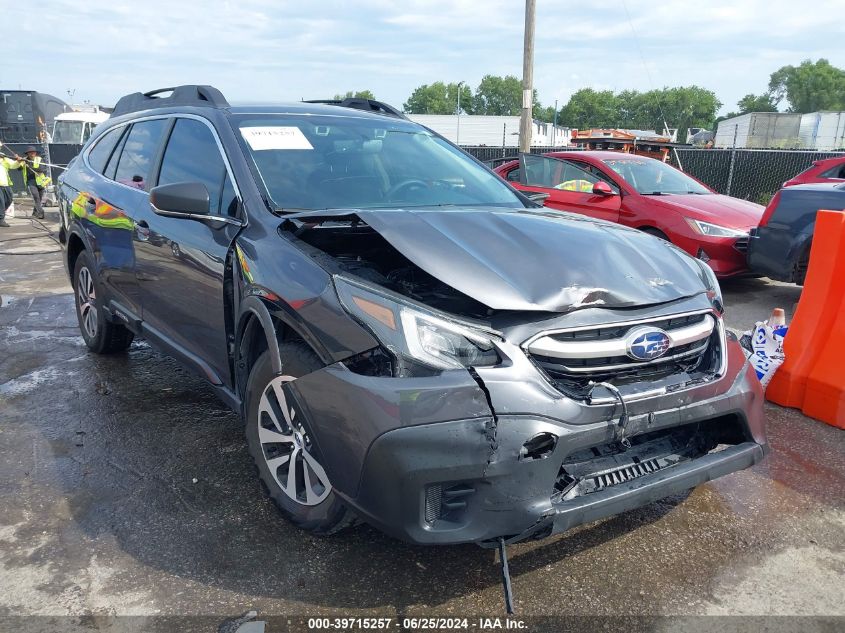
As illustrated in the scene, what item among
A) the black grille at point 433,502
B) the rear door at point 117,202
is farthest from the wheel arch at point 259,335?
the rear door at point 117,202

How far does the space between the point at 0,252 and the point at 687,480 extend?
11.4 metres

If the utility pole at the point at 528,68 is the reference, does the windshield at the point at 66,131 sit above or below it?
below

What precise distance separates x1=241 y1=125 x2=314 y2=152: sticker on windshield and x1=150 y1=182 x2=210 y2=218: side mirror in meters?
0.39

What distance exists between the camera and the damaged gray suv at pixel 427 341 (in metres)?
2.18

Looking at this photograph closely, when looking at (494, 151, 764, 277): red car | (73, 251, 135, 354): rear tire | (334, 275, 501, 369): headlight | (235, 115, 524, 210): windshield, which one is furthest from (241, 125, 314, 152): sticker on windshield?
(494, 151, 764, 277): red car

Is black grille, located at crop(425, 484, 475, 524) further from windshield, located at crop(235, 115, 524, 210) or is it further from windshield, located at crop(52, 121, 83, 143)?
windshield, located at crop(52, 121, 83, 143)

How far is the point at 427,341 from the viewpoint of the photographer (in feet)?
7.48

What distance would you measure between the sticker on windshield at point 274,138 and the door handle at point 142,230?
0.91 m

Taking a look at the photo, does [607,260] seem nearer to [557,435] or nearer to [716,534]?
[557,435]

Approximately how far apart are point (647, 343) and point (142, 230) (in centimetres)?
290

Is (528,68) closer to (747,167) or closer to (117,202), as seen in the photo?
(747,167)

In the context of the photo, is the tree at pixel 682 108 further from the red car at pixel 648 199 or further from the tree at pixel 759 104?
the red car at pixel 648 199

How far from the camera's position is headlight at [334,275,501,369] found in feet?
7.36

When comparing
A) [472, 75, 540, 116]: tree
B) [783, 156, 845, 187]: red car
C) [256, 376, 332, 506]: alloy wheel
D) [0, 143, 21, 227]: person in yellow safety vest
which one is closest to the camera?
[256, 376, 332, 506]: alloy wheel
